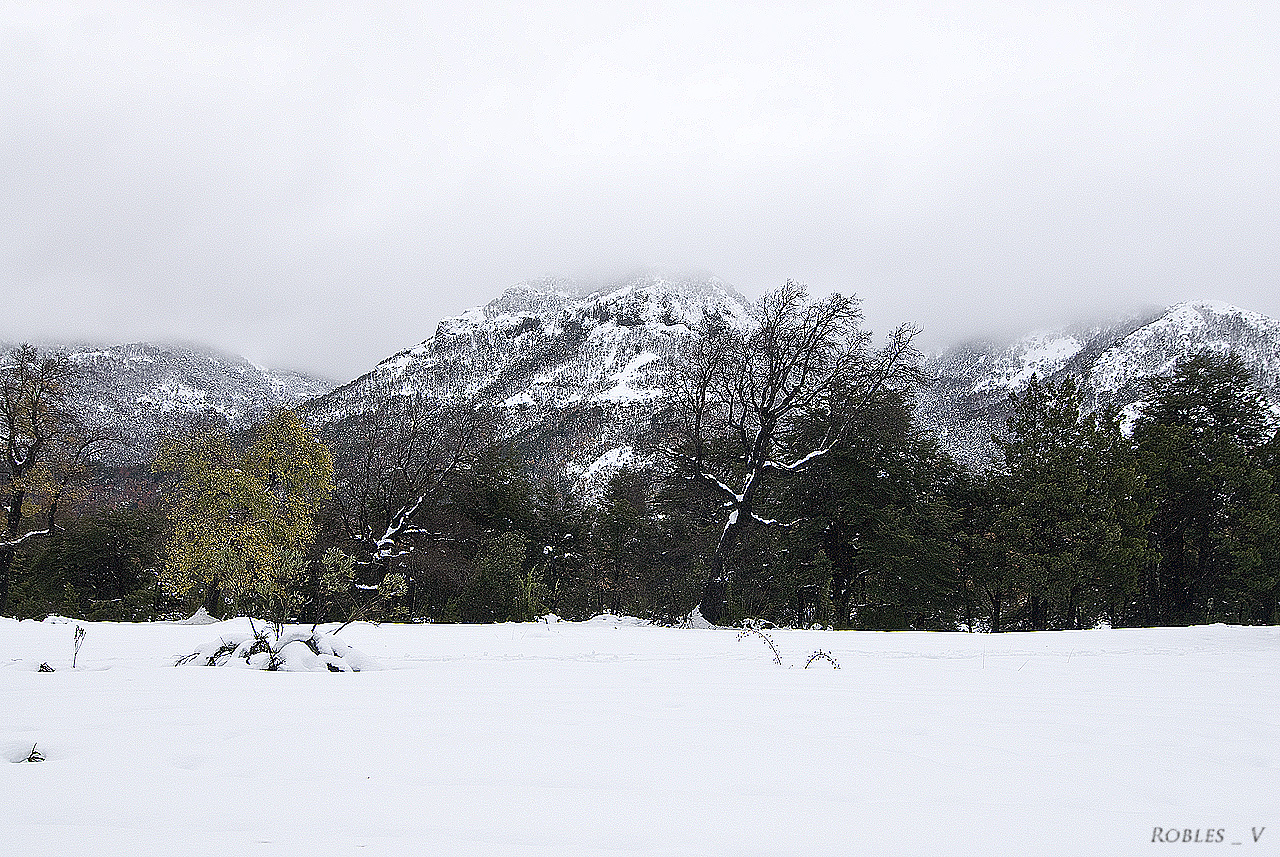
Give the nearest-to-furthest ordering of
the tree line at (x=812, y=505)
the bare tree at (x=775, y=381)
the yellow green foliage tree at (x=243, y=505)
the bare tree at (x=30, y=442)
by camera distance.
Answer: the yellow green foliage tree at (x=243, y=505) < the bare tree at (x=775, y=381) < the tree line at (x=812, y=505) < the bare tree at (x=30, y=442)

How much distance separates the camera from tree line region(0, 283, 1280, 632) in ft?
51.1

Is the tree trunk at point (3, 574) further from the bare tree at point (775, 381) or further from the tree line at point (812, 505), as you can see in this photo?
the bare tree at point (775, 381)

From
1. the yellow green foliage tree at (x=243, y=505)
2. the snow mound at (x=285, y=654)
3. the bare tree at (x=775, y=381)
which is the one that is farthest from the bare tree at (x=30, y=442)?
the snow mound at (x=285, y=654)

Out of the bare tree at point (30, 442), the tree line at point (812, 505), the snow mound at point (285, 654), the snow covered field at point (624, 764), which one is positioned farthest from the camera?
the bare tree at point (30, 442)

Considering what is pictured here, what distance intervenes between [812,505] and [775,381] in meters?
5.56

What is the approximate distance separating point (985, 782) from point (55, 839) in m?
2.42

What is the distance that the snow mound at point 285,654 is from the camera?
471cm

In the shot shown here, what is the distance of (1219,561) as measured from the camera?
18.1 m

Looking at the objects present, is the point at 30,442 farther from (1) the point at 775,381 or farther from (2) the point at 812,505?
(2) the point at 812,505

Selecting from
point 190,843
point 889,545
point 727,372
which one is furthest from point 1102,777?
point 889,545

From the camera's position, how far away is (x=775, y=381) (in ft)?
51.5

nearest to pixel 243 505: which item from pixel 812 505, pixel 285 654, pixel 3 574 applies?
pixel 3 574

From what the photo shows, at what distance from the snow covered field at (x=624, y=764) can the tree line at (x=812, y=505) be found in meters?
10.4

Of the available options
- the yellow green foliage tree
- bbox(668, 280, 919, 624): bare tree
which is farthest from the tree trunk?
bbox(668, 280, 919, 624): bare tree
